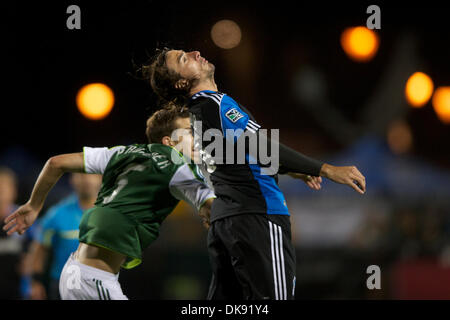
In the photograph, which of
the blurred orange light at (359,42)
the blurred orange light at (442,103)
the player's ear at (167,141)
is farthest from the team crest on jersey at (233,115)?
the blurred orange light at (442,103)

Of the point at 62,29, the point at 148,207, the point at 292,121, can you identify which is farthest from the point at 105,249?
the point at 292,121

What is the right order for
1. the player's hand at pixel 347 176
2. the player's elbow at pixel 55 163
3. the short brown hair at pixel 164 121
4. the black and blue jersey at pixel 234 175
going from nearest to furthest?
the player's hand at pixel 347 176 < the black and blue jersey at pixel 234 175 < the player's elbow at pixel 55 163 < the short brown hair at pixel 164 121

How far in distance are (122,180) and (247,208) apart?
0.76 meters

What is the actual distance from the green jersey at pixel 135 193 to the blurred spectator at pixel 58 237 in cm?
237

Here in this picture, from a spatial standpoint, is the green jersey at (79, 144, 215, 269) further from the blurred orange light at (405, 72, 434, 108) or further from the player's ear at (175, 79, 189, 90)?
the blurred orange light at (405, 72, 434, 108)

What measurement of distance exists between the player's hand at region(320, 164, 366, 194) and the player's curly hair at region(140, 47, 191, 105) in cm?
103

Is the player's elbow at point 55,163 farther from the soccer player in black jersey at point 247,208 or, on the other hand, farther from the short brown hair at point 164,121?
the soccer player in black jersey at point 247,208

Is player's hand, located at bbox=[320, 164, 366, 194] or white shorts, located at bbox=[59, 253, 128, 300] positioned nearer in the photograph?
player's hand, located at bbox=[320, 164, 366, 194]

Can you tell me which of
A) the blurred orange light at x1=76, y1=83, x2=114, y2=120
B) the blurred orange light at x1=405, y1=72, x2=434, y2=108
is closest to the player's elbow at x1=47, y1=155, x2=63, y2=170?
the blurred orange light at x1=76, y1=83, x2=114, y2=120

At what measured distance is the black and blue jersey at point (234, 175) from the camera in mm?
2957

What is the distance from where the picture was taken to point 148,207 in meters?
3.13

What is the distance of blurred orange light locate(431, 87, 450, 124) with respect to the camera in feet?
29.4

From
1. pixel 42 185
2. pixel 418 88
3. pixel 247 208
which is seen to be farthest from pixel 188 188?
pixel 418 88
